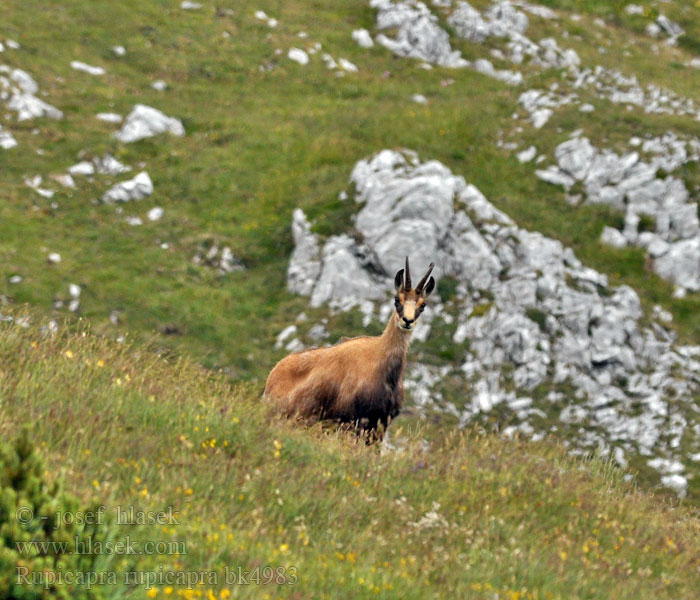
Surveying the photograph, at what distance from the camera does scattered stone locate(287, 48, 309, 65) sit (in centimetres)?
4459

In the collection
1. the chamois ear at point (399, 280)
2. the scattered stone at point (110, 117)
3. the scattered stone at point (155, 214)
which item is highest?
the chamois ear at point (399, 280)

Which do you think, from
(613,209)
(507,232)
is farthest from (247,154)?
(613,209)

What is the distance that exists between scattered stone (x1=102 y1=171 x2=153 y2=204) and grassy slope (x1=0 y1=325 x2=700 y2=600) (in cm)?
2491

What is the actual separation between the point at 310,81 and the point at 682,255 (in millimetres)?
24284

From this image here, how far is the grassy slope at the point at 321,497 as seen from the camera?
571 cm

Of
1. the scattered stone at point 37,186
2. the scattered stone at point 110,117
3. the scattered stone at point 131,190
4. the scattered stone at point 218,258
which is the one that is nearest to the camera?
the scattered stone at point 218,258

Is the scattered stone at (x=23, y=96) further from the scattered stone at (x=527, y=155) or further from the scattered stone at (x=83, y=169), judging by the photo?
the scattered stone at (x=527, y=155)

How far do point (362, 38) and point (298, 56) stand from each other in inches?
218

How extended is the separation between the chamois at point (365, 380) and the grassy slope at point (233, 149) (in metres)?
13.3

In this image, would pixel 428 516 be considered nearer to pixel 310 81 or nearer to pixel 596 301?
pixel 596 301

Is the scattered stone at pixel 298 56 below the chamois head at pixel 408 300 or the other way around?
below

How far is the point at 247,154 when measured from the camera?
36.8 m

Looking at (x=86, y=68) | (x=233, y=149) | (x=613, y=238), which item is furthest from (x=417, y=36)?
(x=613, y=238)

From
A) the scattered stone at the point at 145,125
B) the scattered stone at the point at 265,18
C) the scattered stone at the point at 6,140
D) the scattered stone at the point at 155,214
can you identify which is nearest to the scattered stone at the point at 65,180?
the scattered stone at the point at 6,140
